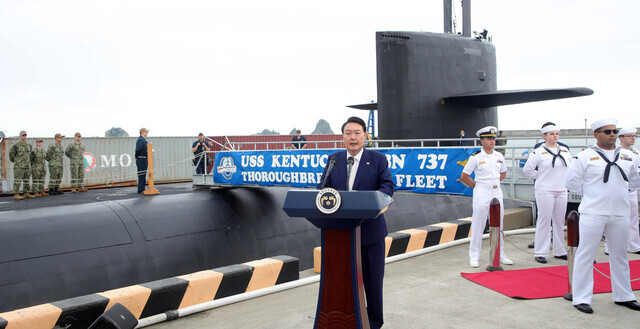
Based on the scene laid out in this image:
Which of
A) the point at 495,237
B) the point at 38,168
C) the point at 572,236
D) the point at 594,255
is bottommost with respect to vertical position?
the point at 495,237

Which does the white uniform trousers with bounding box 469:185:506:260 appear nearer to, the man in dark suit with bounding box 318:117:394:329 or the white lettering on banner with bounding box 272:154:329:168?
the man in dark suit with bounding box 318:117:394:329

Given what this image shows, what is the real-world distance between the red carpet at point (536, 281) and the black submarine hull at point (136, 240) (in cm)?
537

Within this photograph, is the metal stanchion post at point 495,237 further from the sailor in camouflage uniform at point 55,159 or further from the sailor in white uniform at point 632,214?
the sailor in camouflage uniform at point 55,159

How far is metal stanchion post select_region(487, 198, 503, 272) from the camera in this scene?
7.11 metres

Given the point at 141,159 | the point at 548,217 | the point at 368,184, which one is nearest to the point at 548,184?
the point at 548,217

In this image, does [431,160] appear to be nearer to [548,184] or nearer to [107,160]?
[548,184]

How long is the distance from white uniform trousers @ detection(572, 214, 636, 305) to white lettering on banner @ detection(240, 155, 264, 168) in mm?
7961

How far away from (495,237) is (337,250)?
4.08 m

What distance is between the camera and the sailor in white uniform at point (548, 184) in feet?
24.8

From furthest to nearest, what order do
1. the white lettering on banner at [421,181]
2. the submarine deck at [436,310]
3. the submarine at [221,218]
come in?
the white lettering on banner at [421,181] < the submarine at [221,218] < the submarine deck at [436,310]

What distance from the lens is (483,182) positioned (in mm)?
7488

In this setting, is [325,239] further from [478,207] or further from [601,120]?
[478,207]

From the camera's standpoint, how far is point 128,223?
10.0 metres

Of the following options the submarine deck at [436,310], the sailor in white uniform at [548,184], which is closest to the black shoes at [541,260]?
the sailor in white uniform at [548,184]
